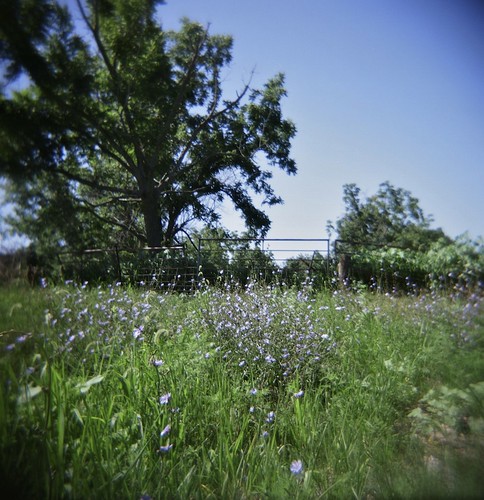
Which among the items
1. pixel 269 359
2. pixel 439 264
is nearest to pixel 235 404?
pixel 269 359

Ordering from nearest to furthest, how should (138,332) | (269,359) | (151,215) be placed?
(151,215)
(138,332)
(269,359)

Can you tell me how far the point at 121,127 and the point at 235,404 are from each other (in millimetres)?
1848

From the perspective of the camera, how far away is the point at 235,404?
2.68 m

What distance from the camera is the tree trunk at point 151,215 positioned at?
1.27 metres

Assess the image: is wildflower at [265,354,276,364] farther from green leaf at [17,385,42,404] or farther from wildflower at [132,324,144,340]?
green leaf at [17,385,42,404]

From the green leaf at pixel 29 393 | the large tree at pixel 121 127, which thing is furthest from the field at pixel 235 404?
the large tree at pixel 121 127

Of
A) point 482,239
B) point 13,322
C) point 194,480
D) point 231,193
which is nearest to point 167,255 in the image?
point 231,193

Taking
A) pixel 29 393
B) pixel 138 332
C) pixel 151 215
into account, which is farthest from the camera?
pixel 138 332

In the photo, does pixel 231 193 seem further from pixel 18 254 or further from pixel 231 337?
pixel 231 337

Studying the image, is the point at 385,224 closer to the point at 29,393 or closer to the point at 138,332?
the point at 29,393

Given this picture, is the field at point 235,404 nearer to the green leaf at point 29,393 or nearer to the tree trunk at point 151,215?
the green leaf at point 29,393

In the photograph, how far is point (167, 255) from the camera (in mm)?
1447

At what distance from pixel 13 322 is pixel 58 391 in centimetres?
35

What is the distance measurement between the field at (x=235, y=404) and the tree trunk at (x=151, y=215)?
0.85 feet
